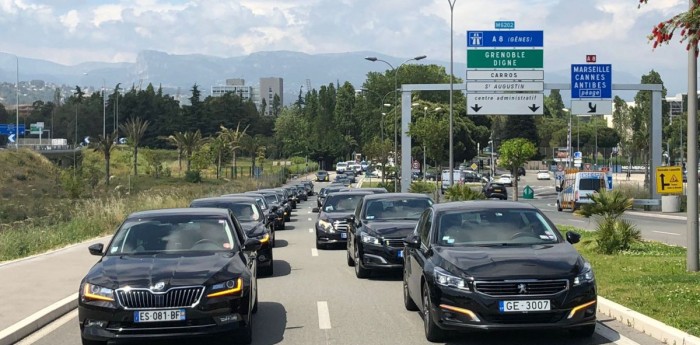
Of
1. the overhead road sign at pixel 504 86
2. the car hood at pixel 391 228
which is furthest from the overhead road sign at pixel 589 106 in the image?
the car hood at pixel 391 228

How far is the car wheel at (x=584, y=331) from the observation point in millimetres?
8911

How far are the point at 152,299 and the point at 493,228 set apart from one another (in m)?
4.23

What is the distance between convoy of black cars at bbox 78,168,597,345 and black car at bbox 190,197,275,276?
4.82m

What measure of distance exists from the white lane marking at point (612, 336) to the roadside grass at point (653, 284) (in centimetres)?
53

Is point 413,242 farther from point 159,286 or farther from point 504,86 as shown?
point 504,86

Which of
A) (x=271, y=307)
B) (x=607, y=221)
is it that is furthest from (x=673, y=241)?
(x=271, y=307)

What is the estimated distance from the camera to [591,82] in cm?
3941

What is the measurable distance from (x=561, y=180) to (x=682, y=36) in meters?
47.8

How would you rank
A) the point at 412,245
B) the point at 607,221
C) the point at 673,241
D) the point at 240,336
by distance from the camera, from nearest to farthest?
1. the point at 240,336
2. the point at 412,245
3. the point at 607,221
4. the point at 673,241

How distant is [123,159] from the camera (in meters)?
96.2

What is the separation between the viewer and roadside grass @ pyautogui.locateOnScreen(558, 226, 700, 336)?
9789mm

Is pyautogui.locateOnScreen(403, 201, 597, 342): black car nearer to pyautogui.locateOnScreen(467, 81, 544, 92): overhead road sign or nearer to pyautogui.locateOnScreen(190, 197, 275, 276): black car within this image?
pyautogui.locateOnScreen(190, 197, 275, 276): black car

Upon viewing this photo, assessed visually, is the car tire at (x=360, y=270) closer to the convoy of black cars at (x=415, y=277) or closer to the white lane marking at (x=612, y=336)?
the convoy of black cars at (x=415, y=277)

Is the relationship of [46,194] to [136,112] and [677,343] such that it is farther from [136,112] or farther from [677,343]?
[136,112]
